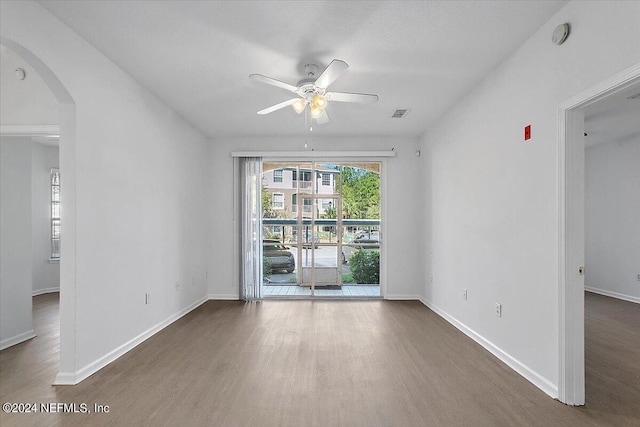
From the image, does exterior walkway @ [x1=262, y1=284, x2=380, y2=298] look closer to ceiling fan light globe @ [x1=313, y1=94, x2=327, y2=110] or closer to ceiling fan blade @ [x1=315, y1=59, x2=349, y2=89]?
ceiling fan light globe @ [x1=313, y1=94, x2=327, y2=110]

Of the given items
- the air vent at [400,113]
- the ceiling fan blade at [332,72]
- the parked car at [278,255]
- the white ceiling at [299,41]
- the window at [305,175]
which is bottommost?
the parked car at [278,255]

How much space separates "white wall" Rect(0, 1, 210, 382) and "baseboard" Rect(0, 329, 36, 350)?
1.20 meters

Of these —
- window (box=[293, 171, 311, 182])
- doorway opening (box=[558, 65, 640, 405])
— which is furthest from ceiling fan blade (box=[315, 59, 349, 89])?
window (box=[293, 171, 311, 182])

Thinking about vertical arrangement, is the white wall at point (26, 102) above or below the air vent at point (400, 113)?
below

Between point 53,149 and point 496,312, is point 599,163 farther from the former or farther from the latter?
point 53,149

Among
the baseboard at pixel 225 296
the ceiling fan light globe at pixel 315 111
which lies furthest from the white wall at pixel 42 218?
the ceiling fan light globe at pixel 315 111

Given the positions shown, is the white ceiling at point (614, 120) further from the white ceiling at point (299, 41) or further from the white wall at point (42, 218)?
the white wall at point (42, 218)

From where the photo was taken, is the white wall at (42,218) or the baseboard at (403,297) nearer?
the baseboard at (403,297)

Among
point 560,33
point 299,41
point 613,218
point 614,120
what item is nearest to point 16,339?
point 299,41

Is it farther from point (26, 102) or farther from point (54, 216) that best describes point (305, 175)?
point (54, 216)

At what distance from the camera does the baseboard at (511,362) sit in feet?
7.82

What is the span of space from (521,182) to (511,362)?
59.7 inches

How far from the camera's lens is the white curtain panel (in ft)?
17.9

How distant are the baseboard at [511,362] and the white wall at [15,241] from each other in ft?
15.4
